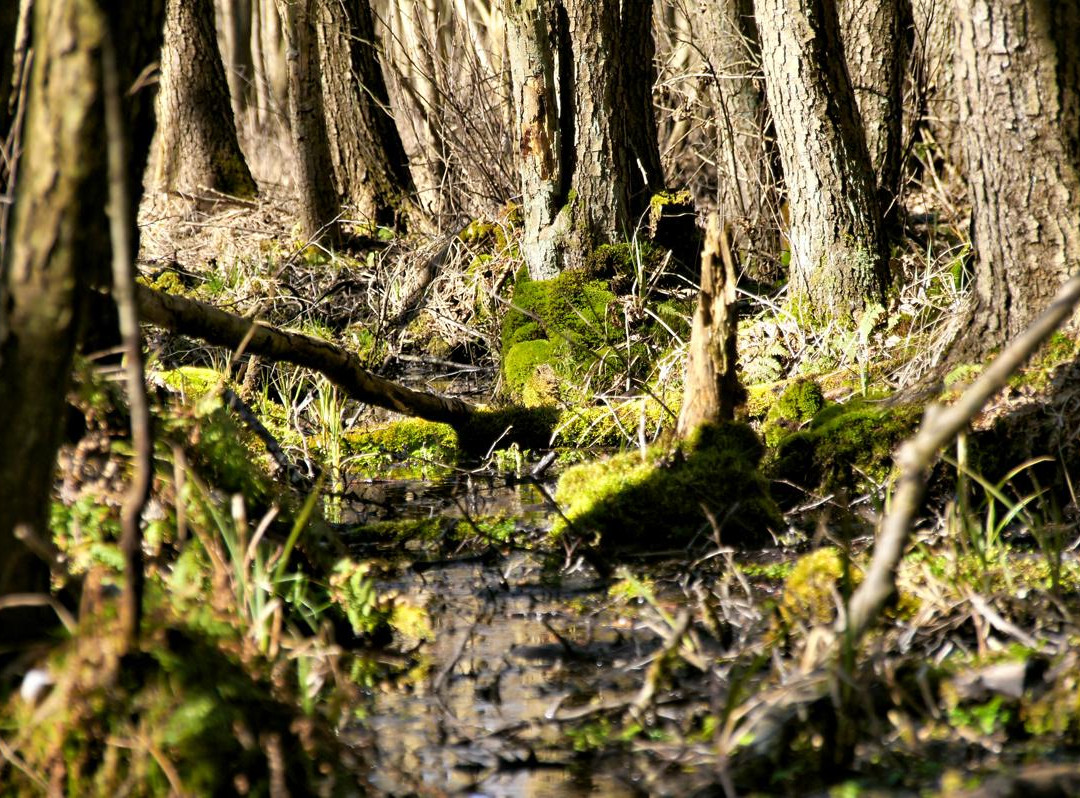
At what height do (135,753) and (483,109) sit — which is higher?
(483,109)

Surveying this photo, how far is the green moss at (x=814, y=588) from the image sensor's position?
135 inches

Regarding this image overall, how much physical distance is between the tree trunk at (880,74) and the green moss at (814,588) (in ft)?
17.6

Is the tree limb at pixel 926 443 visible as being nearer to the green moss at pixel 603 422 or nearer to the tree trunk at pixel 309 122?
the green moss at pixel 603 422

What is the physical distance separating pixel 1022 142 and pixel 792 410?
6.02 feet

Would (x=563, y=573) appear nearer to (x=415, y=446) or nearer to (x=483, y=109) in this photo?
(x=415, y=446)

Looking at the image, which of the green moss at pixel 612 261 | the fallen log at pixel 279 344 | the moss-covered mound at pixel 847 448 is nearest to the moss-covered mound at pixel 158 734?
the fallen log at pixel 279 344

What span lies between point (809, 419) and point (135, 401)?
14.9ft

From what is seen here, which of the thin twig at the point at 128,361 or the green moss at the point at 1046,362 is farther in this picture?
the green moss at the point at 1046,362

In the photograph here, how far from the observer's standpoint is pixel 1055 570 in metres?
3.36

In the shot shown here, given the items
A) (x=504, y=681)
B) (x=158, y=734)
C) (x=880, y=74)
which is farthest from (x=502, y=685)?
(x=880, y=74)

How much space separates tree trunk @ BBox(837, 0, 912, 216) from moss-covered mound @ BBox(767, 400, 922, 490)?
3.47 metres

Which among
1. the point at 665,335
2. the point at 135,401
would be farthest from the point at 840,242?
the point at 135,401

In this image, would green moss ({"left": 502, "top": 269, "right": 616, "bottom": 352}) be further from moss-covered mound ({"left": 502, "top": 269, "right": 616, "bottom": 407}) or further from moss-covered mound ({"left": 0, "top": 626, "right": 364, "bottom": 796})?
moss-covered mound ({"left": 0, "top": 626, "right": 364, "bottom": 796})

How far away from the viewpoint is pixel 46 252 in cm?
250
